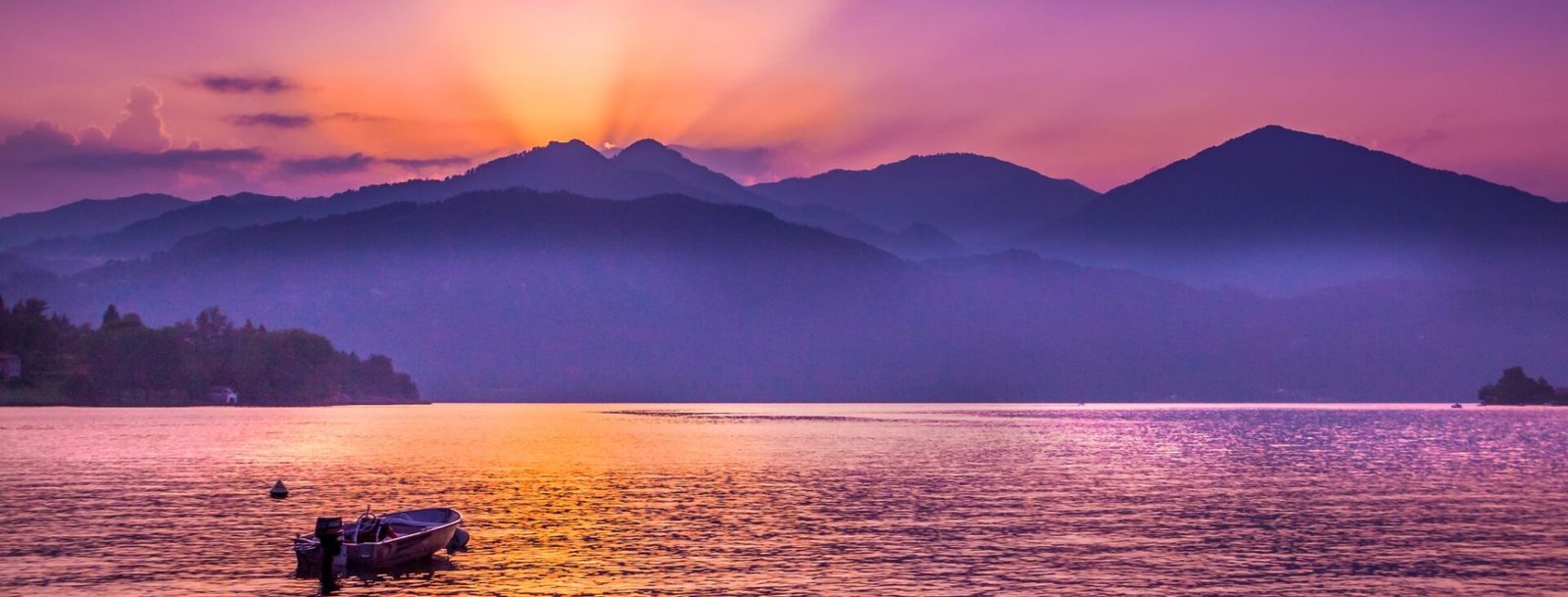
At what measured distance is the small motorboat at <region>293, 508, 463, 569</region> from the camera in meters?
68.2

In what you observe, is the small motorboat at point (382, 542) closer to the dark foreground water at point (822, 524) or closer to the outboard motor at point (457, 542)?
the outboard motor at point (457, 542)

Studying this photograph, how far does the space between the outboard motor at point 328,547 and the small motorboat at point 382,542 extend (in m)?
1.19

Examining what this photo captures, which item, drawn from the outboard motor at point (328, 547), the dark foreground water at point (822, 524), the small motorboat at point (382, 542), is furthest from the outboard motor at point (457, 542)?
the outboard motor at point (328, 547)

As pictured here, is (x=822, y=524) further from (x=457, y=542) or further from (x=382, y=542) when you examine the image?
(x=382, y=542)

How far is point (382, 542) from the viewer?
69500 mm

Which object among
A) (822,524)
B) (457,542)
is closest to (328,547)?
(457,542)

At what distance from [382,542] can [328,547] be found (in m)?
4.87

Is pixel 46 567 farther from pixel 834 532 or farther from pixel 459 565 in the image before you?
pixel 834 532

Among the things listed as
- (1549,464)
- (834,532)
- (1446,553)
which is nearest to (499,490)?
(834,532)

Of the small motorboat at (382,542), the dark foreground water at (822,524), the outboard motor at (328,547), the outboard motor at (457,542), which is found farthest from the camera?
the outboard motor at (457,542)

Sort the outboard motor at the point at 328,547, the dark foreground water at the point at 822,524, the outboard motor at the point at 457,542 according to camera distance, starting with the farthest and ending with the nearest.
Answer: the outboard motor at the point at 457,542
the dark foreground water at the point at 822,524
the outboard motor at the point at 328,547

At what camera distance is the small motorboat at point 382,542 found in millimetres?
68188

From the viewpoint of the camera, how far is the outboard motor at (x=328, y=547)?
64.1m

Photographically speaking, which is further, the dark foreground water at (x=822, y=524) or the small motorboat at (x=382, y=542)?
the small motorboat at (x=382, y=542)
